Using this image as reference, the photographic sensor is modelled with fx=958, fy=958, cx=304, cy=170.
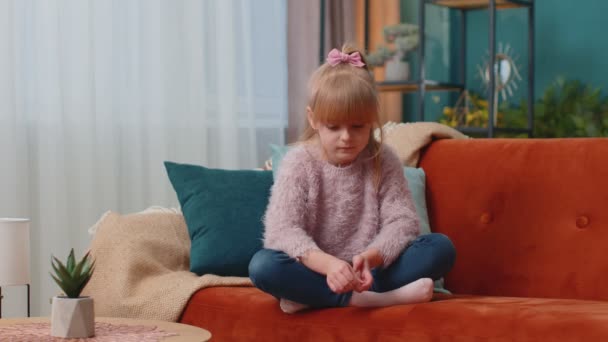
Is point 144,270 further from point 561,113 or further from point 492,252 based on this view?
point 561,113

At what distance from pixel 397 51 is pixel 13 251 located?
2458 millimetres

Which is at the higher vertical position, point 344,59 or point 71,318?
point 344,59

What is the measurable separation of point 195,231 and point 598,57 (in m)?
2.49

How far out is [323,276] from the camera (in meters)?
2.06

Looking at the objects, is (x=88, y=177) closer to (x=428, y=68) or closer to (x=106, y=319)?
(x=106, y=319)

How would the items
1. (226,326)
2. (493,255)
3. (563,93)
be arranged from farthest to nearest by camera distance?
(563,93), (493,255), (226,326)

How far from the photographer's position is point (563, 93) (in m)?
4.30

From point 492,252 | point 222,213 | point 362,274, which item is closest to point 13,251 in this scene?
point 222,213

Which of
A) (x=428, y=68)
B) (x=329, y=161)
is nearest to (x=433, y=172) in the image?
(x=329, y=161)

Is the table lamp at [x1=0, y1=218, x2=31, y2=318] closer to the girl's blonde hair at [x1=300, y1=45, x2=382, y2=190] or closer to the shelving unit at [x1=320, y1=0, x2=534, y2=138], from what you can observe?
the girl's blonde hair at [x1=300, y1=45, x2=382, y2=190]

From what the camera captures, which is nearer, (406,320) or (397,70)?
(406,320)

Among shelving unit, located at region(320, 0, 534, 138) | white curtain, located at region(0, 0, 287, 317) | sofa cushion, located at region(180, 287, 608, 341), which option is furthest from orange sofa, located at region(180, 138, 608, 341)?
shelving unit, located at region(320, 0, 534, 138)

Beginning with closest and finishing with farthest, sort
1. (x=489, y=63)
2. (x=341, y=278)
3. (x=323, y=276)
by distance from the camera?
(x=341, y=278) → (x=323, y=276) → (x=489, y=63)

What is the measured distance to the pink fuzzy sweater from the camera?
A: 7.02 feet
